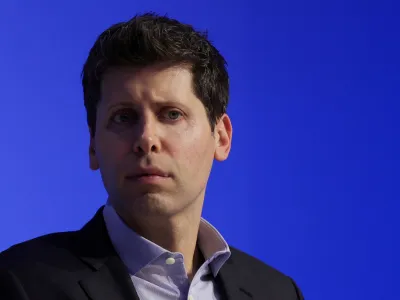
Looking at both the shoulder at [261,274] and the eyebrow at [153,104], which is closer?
the eyebrow at [153,104]

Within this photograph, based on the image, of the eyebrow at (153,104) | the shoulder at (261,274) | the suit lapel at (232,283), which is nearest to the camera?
the eyebrow at (153,104)

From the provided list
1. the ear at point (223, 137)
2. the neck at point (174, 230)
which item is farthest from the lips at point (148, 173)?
the ear at point (223, 137)

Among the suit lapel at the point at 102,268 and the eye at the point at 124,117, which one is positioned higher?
the eye at the point at 124,117

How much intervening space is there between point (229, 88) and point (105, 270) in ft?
2.88

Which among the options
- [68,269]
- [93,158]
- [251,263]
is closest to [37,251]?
[68,269]

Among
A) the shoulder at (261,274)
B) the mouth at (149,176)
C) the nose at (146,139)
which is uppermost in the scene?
the nose at (146,139)

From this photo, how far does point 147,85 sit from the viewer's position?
7.10 ft

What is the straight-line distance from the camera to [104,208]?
7.84 ft

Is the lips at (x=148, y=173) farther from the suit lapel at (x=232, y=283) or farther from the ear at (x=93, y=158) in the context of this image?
the suit lapel at (x=232, y=283)

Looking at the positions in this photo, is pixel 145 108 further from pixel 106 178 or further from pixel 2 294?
pixel 2 294

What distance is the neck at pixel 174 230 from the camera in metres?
2.24

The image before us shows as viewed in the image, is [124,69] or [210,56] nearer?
[124,69]

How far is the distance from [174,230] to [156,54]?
0.61 meters

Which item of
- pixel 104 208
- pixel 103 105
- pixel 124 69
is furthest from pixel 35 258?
pixel 124 69
